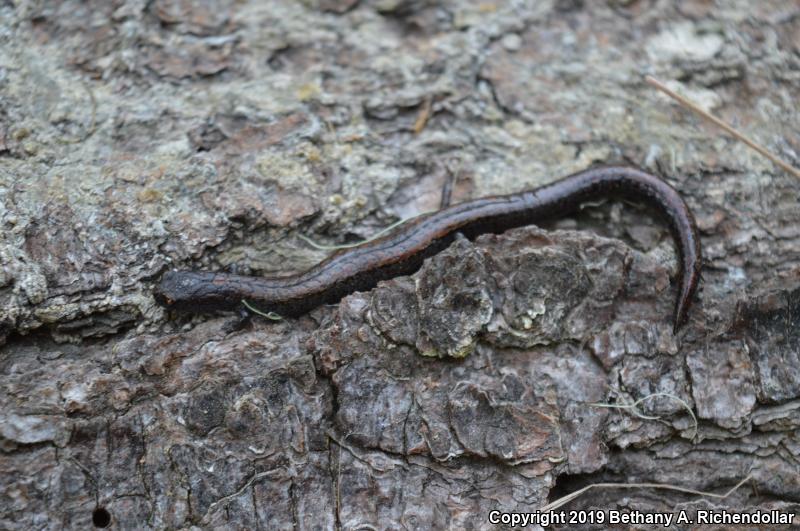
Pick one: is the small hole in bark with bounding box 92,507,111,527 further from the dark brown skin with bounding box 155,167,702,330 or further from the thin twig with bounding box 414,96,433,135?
the thin twig with bounding box 414,96,433,135

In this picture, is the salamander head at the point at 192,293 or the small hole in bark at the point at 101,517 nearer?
the small hole in bark at the point at 101,517

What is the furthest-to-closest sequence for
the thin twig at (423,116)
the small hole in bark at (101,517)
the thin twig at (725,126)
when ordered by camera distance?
the thin twig at (423,116) → the thin twig at (725,126) → the small hole in bark at (101,517)

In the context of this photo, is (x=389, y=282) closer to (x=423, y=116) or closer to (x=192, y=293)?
Result: (x=192, y=293)

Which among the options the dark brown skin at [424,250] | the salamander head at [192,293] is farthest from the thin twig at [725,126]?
the salamander head at [192,293]

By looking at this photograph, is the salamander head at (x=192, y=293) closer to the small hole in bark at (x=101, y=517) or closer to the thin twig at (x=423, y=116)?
the small hole in bark at (x=101, y=517)

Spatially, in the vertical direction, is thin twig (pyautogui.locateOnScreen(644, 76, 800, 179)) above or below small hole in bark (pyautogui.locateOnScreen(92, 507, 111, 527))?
above

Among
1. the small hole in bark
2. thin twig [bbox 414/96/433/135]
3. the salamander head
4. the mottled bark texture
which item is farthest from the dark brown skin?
the small hole in bark
